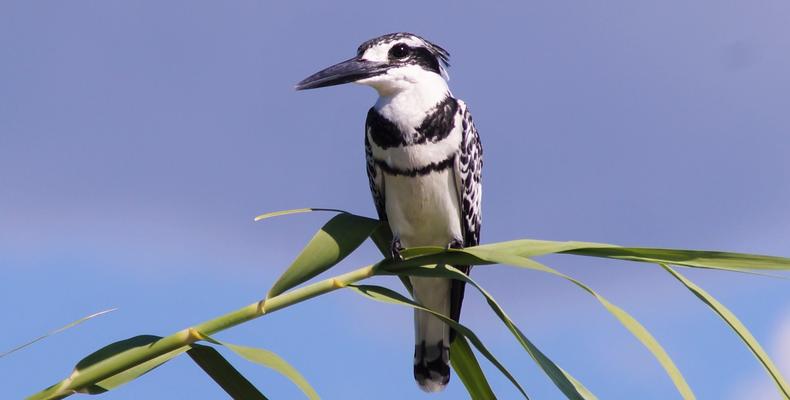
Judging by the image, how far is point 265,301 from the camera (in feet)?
8.75

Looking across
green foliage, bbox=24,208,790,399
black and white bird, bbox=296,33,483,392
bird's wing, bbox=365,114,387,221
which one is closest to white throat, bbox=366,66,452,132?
black and white bird, bbox=296,33,483,392

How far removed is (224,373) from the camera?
280cm

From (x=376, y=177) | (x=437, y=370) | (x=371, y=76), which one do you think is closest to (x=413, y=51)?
(x=371, y=76)

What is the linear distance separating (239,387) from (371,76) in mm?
2009

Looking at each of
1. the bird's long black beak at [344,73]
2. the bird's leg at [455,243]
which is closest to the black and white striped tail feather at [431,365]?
the bird's leg at [455,243]

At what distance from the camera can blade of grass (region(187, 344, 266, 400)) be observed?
109 inches

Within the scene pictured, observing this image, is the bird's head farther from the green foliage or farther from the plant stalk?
the plant stalk

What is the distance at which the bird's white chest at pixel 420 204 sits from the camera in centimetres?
436

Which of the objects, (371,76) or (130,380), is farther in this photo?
(371,76)

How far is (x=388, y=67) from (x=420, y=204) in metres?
0.67

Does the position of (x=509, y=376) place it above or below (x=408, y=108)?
below

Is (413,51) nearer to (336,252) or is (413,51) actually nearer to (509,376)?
(336,252)

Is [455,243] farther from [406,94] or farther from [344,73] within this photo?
[344,73]

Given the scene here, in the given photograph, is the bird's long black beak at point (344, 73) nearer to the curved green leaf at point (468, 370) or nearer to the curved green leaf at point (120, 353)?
the curved green leaf at point (468, 370)
